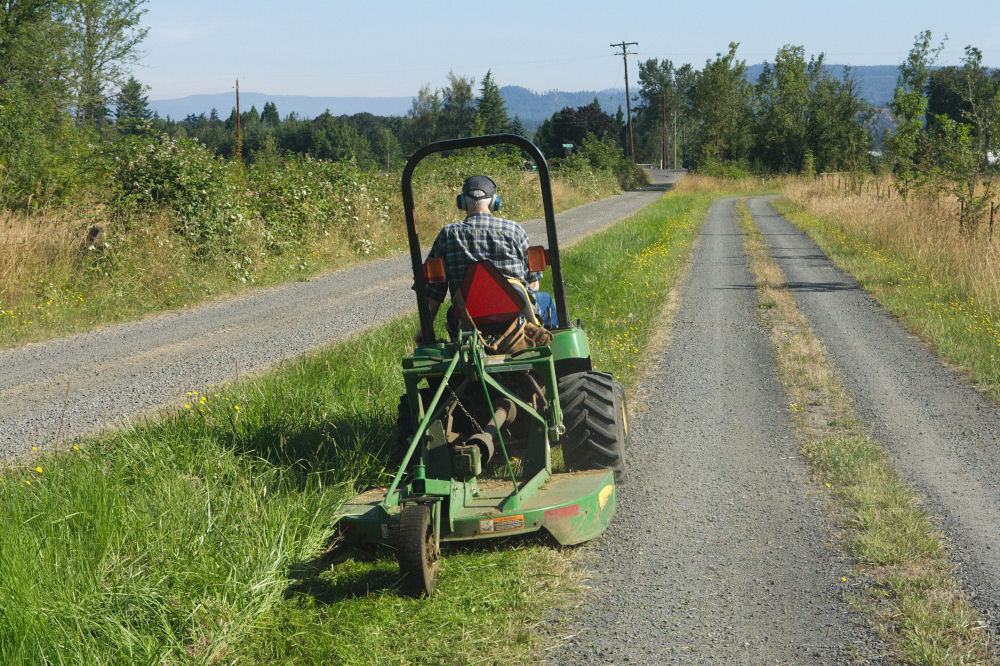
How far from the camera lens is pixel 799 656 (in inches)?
128

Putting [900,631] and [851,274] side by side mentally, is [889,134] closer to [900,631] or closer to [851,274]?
[851,274]

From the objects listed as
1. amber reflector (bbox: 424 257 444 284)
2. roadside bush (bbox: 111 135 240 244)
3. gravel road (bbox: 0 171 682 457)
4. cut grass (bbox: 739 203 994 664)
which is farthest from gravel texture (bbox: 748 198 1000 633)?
Answer: roadside bush (bbox: 111 135 240 244)

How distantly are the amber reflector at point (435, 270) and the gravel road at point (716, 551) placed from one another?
1.69 m

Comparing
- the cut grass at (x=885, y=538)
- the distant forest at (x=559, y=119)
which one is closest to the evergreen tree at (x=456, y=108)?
the distant forest at (x=559, y=119)

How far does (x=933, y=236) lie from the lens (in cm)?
1484

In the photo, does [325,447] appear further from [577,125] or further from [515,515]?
[577,125]

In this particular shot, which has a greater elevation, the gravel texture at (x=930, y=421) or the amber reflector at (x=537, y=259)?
the amber reflector at (x=537, y=259)

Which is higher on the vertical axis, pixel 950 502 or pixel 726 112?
pixel 726 112

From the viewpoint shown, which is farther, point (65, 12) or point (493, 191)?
point (65, 12)

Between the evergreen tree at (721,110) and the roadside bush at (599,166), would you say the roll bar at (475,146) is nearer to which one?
the roadside bush at (599,166)

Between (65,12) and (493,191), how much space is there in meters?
17.6

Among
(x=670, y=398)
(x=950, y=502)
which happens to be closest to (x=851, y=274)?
(x=670, y=398)

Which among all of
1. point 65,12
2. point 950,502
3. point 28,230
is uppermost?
point 65,12

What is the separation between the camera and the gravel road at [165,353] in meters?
7.27
